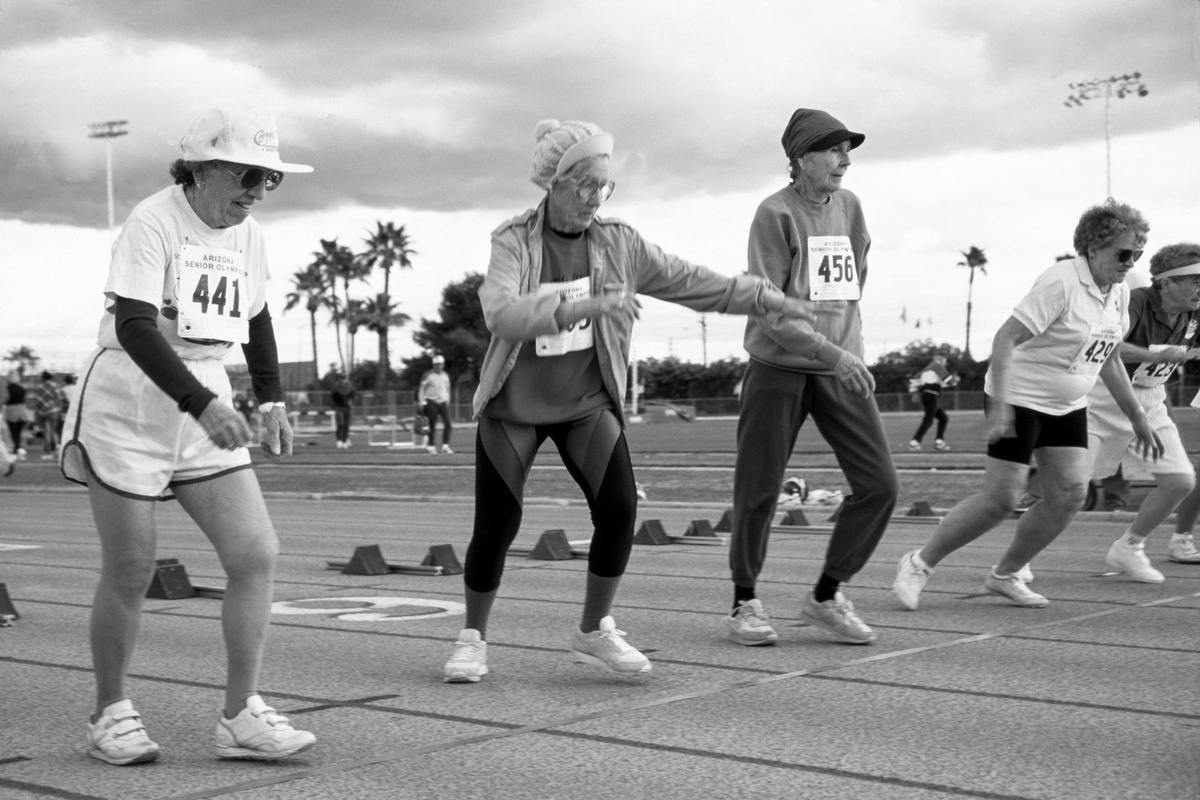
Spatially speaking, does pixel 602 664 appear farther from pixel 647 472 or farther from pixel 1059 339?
pixel 647 472

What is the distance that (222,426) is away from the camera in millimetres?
4207

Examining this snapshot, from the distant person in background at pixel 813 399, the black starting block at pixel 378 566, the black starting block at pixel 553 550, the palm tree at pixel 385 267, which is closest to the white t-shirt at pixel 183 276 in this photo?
the distant person in background at pixel 813 399

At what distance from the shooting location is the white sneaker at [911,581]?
7633 mm

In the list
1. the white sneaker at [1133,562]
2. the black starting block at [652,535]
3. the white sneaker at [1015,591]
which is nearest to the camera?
the white sneaker at [1015,591]

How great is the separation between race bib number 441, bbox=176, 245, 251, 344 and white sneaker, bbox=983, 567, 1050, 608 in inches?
176

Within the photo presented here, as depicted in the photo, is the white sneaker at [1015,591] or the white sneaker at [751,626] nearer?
the white sneaker at [751,626]

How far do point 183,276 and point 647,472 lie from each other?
59.1 ft

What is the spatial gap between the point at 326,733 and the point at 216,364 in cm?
122

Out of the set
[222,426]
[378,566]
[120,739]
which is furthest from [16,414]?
[222,426]

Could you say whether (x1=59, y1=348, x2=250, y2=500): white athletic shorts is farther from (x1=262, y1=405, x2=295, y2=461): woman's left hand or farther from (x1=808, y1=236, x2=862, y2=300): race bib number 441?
(x1=808, y1=236, x2=862, y2=300): race bib number 441

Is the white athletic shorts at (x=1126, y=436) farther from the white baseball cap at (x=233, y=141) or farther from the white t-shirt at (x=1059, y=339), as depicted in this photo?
the white baseball cap at (x=233, y=141)

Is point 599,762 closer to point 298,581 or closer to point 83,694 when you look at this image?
point 83,694

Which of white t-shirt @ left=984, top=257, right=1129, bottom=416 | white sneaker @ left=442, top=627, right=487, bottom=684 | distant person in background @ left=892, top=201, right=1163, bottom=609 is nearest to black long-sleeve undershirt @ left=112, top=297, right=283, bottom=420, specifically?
white sneaker @ left=442, top=627, right=487, bottom=684

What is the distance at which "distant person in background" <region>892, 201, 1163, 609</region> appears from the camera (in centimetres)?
747
